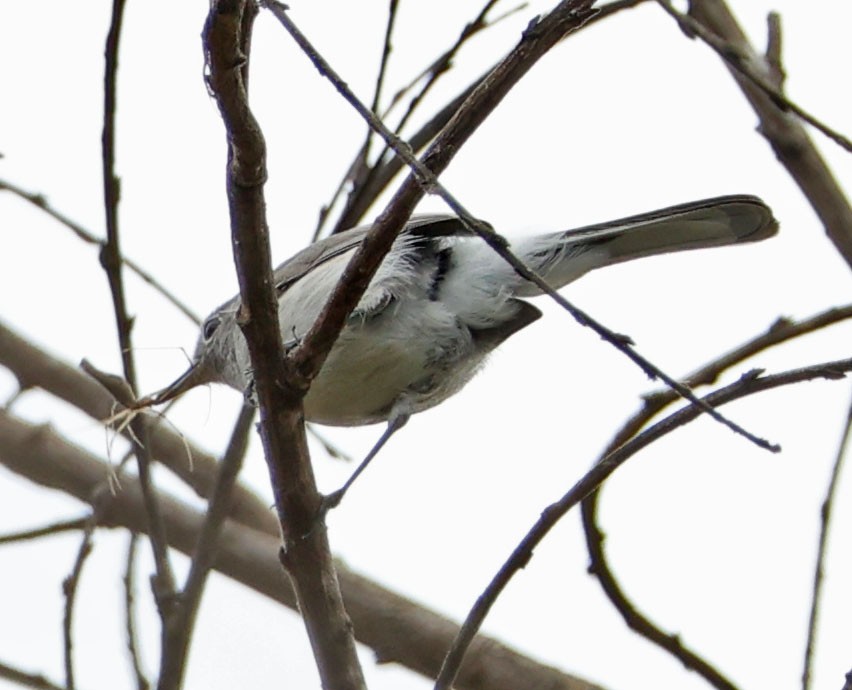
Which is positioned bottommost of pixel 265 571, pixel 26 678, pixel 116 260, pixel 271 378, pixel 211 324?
pixel 26 678

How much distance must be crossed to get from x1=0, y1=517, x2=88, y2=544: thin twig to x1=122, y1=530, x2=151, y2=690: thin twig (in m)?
0.24

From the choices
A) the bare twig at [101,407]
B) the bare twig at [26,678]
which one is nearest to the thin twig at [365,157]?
the bare twig at [101,407]

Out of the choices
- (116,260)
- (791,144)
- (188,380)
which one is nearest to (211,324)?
(188,380)

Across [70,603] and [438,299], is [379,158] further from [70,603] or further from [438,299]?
[70,603]

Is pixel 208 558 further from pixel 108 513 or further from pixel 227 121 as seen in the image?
pixel 227 121

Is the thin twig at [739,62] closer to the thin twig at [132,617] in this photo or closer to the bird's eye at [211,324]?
the thin twig at [132,617]

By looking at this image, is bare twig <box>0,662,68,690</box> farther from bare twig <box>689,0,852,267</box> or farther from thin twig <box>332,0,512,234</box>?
bare twig <box>689,0,852,267</box>

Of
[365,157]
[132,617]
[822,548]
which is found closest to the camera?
[822,548]

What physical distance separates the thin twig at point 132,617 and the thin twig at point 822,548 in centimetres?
111

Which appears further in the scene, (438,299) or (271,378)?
(438,299)

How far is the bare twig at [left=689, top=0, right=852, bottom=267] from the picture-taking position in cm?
244

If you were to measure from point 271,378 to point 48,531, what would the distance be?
815mm

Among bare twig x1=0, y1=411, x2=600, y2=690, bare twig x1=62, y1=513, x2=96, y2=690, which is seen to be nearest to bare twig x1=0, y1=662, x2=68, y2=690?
bare twig x1=62, y1=513, x2=96, y2=690

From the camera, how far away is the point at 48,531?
2.62 metres
